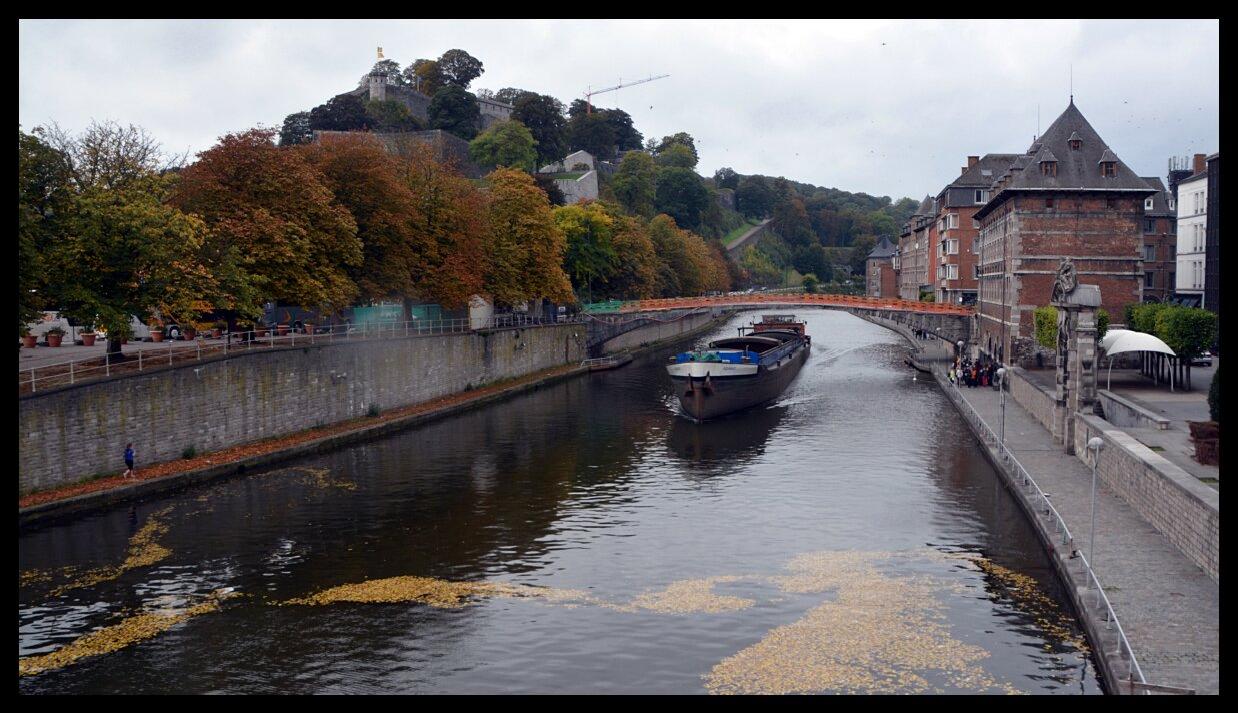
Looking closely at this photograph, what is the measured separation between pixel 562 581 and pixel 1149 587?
14000 millimetres

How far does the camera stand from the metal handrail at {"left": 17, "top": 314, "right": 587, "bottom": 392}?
35469 millimetres

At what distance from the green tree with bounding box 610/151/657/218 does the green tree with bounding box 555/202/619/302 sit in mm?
63481

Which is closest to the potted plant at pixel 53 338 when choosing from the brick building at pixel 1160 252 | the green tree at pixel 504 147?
the brick building at pixel 1160 252

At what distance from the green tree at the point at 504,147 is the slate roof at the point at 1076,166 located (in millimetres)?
85432

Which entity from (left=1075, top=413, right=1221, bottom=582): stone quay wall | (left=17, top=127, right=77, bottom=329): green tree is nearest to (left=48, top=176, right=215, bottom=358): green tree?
(left=17, top=127, right=77, bottom=329): green tree

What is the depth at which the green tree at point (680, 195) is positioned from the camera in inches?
7480

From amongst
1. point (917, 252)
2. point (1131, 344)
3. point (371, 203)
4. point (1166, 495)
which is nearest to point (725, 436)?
point (1131, 344)

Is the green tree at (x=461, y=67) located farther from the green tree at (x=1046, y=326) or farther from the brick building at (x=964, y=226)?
the green tree at (x=1046, y=326)

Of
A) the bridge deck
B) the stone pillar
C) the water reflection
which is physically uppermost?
the bridge deck

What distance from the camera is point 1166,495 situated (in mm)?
25516

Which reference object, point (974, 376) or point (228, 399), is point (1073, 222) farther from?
point (228, 399)

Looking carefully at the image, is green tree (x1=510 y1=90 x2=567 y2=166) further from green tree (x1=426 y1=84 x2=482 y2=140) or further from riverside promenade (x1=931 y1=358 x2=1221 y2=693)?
riverside promenade (x1=931 y1=358 x2=1221 y2=693)

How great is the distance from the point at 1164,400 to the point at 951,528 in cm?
1891

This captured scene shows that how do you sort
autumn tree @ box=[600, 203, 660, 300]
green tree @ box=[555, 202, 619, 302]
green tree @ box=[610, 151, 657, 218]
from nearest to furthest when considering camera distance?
green tree @ box=[555, 202, 619, 302] < autumn tree @ box=[600, 203, 660, 300] < green tree @ box=[610, 151, 657, 218]
